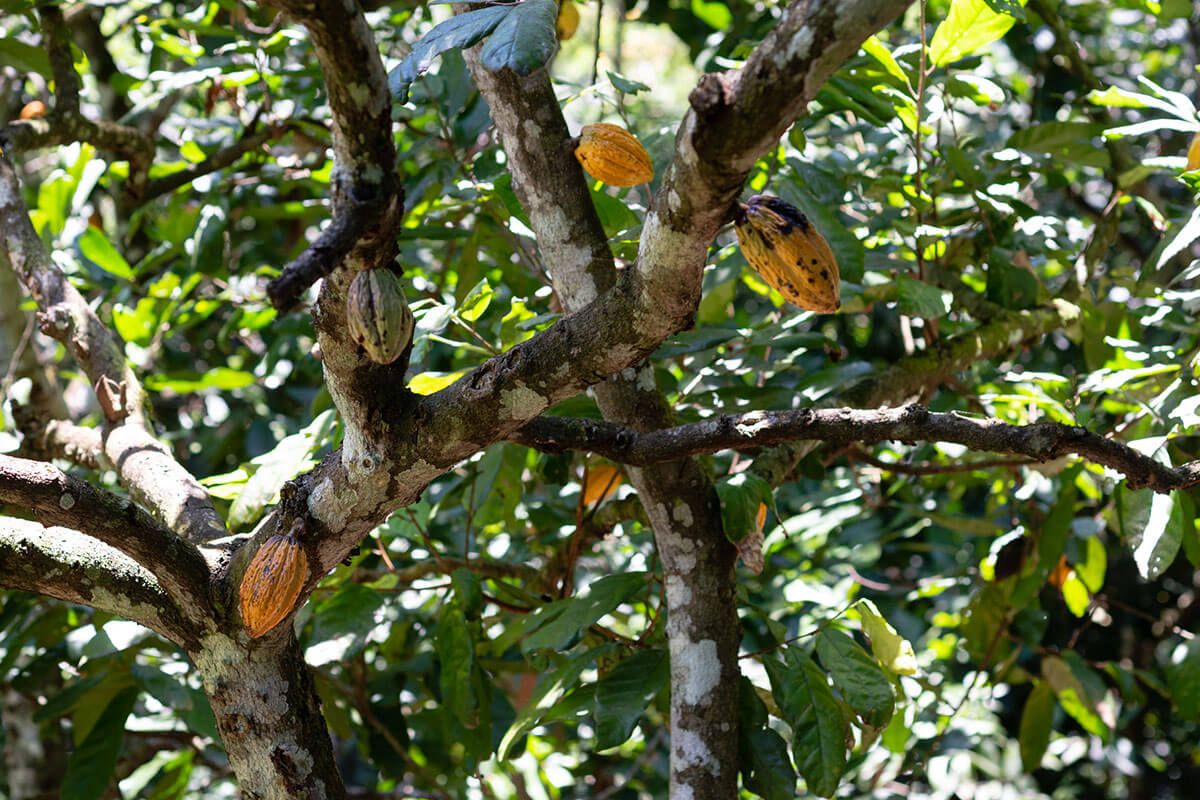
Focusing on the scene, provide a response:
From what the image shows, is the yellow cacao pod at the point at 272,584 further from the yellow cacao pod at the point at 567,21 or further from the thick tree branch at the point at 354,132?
the yellow cacao pod at the point at 567,21

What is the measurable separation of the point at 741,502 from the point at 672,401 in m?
0.35

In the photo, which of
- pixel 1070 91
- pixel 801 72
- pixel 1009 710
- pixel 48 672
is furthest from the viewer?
pixel 1009 710

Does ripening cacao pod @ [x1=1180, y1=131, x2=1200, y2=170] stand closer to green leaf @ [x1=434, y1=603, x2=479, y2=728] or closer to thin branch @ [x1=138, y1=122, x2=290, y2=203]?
green leaf @ [x1=434, y1=603, x2=479, y2=728]

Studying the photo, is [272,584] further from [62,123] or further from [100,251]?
[62,123]

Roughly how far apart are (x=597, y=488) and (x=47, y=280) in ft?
2.43

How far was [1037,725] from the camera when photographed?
1962 mm

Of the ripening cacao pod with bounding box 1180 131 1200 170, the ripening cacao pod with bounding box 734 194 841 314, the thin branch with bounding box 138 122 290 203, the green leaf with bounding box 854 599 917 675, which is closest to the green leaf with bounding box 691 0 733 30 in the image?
the thin branch with bounding box 138 122 290 203

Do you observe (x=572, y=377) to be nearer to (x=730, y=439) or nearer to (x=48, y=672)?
(x=730, y=439)

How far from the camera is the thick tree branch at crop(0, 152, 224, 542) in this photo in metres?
1.26

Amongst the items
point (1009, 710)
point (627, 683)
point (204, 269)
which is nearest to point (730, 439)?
point (627, 683)

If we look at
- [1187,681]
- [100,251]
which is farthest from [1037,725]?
[100,251]

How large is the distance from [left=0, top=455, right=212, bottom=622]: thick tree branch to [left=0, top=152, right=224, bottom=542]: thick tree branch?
167mm

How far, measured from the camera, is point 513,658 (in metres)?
1.92

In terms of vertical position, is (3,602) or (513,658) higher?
(3,602)
